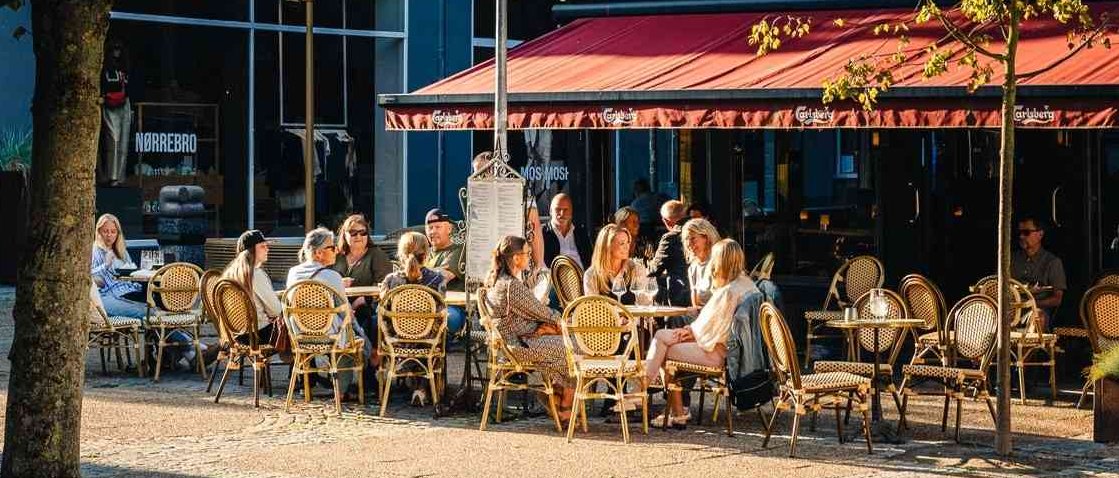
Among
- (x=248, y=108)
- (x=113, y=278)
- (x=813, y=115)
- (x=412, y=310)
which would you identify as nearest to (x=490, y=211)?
(x=412, y=310)

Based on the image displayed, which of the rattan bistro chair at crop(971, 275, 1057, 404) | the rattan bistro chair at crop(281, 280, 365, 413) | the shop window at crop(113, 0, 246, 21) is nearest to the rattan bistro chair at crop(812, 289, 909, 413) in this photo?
the rattan bistro chair at crop(971, 275, 1057, 404)

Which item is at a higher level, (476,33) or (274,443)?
(476,33)

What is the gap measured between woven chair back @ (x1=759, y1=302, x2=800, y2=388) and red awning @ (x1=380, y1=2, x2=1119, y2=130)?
108 inches

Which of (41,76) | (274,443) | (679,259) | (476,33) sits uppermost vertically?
(476,33)

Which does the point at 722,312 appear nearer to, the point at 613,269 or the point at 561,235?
the point at 613,269

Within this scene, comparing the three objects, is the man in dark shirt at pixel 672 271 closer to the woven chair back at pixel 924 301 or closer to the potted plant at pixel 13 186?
the woven chair back at pixel 924 301

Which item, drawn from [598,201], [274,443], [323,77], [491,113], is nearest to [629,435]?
[274,443]

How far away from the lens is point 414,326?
519 inches

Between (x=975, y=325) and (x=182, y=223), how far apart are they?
43.2 ft

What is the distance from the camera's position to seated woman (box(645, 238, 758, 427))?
1209 cm

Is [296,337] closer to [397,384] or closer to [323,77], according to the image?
[397,384]

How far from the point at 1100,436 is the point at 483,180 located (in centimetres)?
448

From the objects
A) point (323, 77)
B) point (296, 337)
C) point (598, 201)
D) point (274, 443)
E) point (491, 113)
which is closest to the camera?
point (274, 443)

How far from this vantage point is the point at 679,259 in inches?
561
